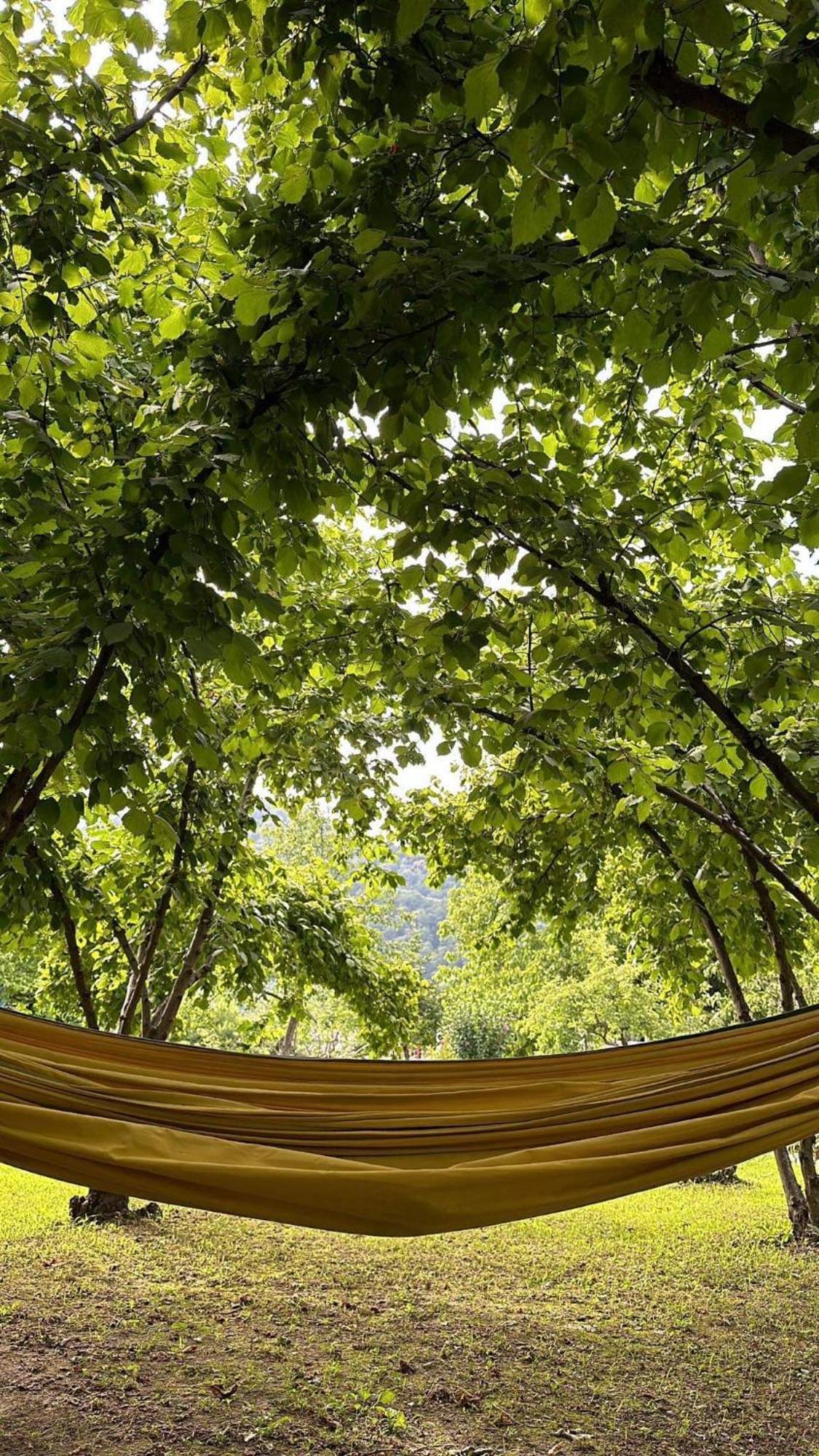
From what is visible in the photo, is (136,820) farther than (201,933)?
No

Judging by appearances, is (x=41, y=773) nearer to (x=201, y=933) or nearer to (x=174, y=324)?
(x=174, y=324)

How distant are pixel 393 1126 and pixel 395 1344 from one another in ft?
7.51

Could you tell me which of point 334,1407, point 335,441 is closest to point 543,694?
point 335,441

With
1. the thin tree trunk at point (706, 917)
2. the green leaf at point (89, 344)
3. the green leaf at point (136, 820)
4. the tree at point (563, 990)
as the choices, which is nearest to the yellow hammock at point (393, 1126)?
the green leaf at point (136, 820)

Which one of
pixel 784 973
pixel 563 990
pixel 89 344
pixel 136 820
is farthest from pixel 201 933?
pixel 563 990

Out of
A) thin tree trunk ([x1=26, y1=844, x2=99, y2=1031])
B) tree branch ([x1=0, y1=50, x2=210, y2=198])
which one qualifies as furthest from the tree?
tree branch ([x1=0, y1=50, x2=210, y2=198])

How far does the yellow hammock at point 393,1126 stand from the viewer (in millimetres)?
1251

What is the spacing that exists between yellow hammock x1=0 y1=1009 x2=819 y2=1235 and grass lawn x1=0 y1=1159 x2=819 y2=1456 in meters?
1.45

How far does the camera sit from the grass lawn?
257cm

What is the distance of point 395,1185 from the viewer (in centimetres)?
124

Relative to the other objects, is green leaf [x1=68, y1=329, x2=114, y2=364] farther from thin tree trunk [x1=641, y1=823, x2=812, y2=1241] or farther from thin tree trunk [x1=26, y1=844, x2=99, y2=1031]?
thin tree trunk [x1=641, y1=823, x2=812, y2=1241]

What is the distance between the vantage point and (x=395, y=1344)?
10.6ft

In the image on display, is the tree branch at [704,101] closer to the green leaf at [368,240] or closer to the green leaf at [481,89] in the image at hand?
the green leaf at [481,89]

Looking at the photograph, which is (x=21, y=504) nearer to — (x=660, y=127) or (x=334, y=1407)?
(x=660, y=127)
